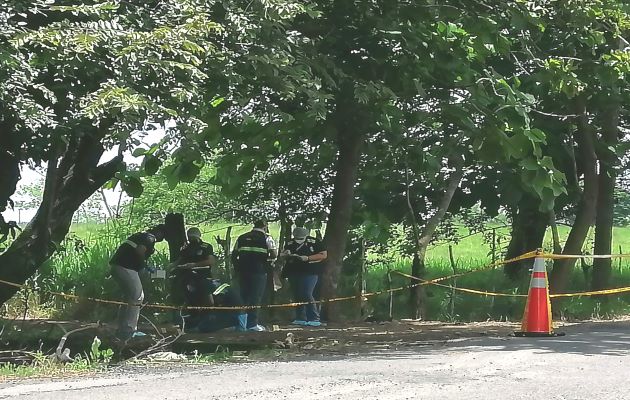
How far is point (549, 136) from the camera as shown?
17.8 metres

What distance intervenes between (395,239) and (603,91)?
21.1ft

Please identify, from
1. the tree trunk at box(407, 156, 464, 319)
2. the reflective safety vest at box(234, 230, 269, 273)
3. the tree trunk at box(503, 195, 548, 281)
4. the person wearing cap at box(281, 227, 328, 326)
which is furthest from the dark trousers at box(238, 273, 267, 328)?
the tree trunk at box(503, 195, 548, 281)

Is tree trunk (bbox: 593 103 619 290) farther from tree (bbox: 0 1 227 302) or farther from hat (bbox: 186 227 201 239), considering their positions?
tree (bbox: 0 1 227 302)

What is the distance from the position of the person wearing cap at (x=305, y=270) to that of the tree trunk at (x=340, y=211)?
912 mm

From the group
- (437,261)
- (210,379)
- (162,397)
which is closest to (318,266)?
(210,379)

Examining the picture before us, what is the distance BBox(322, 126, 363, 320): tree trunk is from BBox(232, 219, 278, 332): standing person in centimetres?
196

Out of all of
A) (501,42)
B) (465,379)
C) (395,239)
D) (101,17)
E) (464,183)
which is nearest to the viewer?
(465,379)

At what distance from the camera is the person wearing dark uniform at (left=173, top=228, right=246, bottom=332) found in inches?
599

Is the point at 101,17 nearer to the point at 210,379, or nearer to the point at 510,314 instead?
the point at 210,379

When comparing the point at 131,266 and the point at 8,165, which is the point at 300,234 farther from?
the point at 8,165

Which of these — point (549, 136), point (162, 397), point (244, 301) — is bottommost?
point (162, 397)

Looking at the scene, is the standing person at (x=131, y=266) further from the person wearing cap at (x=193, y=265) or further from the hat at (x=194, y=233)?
the hat at (x=194, y=233)

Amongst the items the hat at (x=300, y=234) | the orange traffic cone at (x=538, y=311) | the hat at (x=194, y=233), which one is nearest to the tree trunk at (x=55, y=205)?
the hat at (x=194, y=233)

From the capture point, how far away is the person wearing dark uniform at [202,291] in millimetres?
15211
